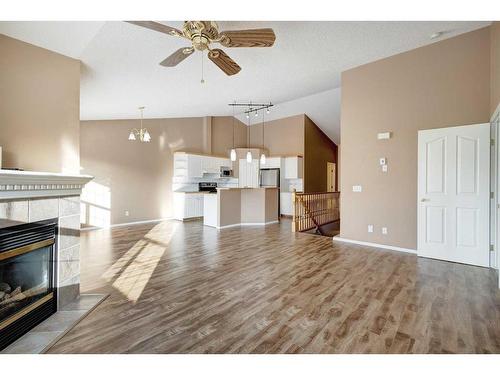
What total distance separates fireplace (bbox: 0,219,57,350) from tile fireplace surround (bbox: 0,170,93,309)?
0.06 meters

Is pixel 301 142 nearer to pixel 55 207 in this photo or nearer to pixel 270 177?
pixel 270 177

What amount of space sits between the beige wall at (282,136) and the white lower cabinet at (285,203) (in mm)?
1498

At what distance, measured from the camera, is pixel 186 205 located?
7469 mm

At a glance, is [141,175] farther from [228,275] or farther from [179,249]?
[228,275]

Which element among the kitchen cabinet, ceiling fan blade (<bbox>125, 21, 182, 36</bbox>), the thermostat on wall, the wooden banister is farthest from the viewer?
the kitchen cabinet

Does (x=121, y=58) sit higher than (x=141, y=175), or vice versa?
(x=121, y=58)

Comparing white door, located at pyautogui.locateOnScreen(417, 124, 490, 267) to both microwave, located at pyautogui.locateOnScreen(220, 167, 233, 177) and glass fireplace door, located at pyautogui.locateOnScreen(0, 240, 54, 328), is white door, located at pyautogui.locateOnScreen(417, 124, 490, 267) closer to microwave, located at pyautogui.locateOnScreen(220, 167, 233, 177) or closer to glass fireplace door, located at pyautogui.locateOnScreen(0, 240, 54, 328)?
glass fireplace door, located at pyautogui.locateOnScreen(0, 240, 54, 328)

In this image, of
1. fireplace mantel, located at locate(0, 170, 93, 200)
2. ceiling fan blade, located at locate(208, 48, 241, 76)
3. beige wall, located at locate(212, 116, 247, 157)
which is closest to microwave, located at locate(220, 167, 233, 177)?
beige wall, located at locate(212, 116, 247, 157)

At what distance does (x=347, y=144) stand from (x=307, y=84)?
1.95m

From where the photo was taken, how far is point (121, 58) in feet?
12.1

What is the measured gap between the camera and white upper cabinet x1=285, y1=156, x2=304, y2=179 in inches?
332

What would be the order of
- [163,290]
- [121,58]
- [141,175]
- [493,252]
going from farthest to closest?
1. [141,175]
2. [121,58]
3. [493,252]
4. [163,290]

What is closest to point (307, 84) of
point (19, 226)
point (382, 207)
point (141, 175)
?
point (382, 207)

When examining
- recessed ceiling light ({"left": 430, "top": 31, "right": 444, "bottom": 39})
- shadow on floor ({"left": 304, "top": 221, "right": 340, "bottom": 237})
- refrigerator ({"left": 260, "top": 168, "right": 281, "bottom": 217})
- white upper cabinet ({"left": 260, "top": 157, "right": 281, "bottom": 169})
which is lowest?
shadow on floor ({"left": 304, "top": 221, "right": 340, "bottom": 237})
